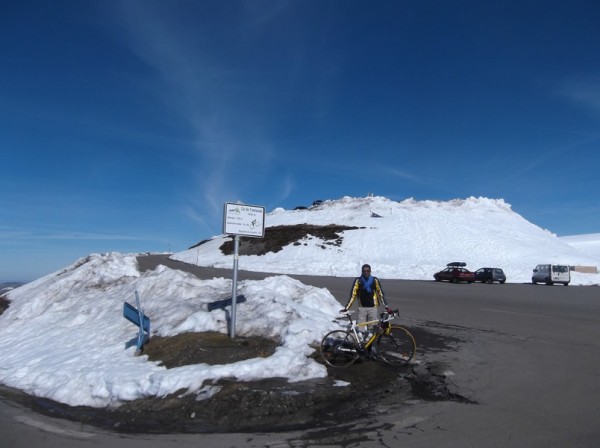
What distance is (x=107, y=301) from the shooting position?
13852 mm

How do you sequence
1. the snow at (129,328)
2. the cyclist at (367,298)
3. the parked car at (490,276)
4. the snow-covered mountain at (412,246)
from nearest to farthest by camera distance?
the snow at (129,328) → the cyclist at (367,298) → the parked car at (490,276) → the snow-covered mountain at (412,246)

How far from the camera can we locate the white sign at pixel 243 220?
955 cm

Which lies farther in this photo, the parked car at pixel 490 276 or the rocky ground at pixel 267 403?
the parked car at pixel 490 276

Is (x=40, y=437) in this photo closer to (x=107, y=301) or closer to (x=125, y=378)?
(x=125, y=378)

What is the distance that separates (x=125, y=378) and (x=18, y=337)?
279 inches

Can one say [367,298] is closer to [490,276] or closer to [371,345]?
[371,345]

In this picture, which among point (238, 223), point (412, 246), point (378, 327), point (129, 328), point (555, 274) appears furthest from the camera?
point (412, 246)

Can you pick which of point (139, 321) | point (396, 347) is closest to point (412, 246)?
point (396, 347)

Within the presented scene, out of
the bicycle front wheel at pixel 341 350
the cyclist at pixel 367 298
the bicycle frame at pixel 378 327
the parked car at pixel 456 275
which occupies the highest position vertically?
the parked car at pixel 456 275

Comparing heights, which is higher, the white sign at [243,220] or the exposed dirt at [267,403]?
the white sign at [243,220]

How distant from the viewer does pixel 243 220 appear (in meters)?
9.70

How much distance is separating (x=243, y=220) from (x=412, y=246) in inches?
2136

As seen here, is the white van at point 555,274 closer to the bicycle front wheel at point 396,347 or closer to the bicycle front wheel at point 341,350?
the bicycle front wheel at point 396,347

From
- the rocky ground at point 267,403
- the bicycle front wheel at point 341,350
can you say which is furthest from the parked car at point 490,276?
the bicycle front wheel at point 341,350
